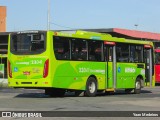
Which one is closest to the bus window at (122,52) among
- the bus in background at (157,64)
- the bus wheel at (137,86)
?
the bus wheel at (137,86)

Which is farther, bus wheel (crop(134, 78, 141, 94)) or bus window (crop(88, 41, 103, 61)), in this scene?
bus wheel (crop(134, 78, 141, 94))

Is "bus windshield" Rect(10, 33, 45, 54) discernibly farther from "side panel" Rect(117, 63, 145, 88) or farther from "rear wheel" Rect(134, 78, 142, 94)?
"rear wheel" Rect(134, 78, 142, 94)

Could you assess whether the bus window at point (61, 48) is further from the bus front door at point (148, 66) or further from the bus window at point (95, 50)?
the bus front door at point (148, 66)

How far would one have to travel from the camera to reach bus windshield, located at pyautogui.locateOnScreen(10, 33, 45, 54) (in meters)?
21.6

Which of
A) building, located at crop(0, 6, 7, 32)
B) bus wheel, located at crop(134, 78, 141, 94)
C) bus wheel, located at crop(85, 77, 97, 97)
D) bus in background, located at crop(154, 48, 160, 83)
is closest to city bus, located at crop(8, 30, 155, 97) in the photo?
bus wheel, located at crop(85, 77, 97, 97)

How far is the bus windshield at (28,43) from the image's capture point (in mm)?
21609

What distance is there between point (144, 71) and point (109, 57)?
13.7 ft

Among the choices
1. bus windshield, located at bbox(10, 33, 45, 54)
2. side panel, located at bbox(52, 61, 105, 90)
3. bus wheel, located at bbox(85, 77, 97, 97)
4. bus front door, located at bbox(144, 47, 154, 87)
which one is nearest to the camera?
bus windshield, located at bbox(10, 33, 45, 54)

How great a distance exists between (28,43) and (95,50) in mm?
3701

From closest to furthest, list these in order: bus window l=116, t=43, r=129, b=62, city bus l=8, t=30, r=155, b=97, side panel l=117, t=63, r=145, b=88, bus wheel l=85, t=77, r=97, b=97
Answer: city bus l=8, t=30, r=155, b=97, bus wheel l=85, t=77, r=97, b=97, bus window l=116, t=43, r=129, b=62, side panel l=117, t=63, r=145, b=88

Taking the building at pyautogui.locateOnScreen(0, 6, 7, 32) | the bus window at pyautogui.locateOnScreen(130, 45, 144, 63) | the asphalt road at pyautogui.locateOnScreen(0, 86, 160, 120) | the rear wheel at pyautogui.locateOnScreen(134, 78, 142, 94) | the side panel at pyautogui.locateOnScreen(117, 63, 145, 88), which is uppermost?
the building at pyautogui.locateOnScreen(0, 6, 7, 32)

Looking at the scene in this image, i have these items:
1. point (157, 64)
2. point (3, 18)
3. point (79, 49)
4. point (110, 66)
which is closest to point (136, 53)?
point (110, 66)

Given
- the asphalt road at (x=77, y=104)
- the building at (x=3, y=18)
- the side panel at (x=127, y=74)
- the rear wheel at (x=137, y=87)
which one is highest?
the building at (x=3, y=18)

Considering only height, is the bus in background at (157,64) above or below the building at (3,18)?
below
